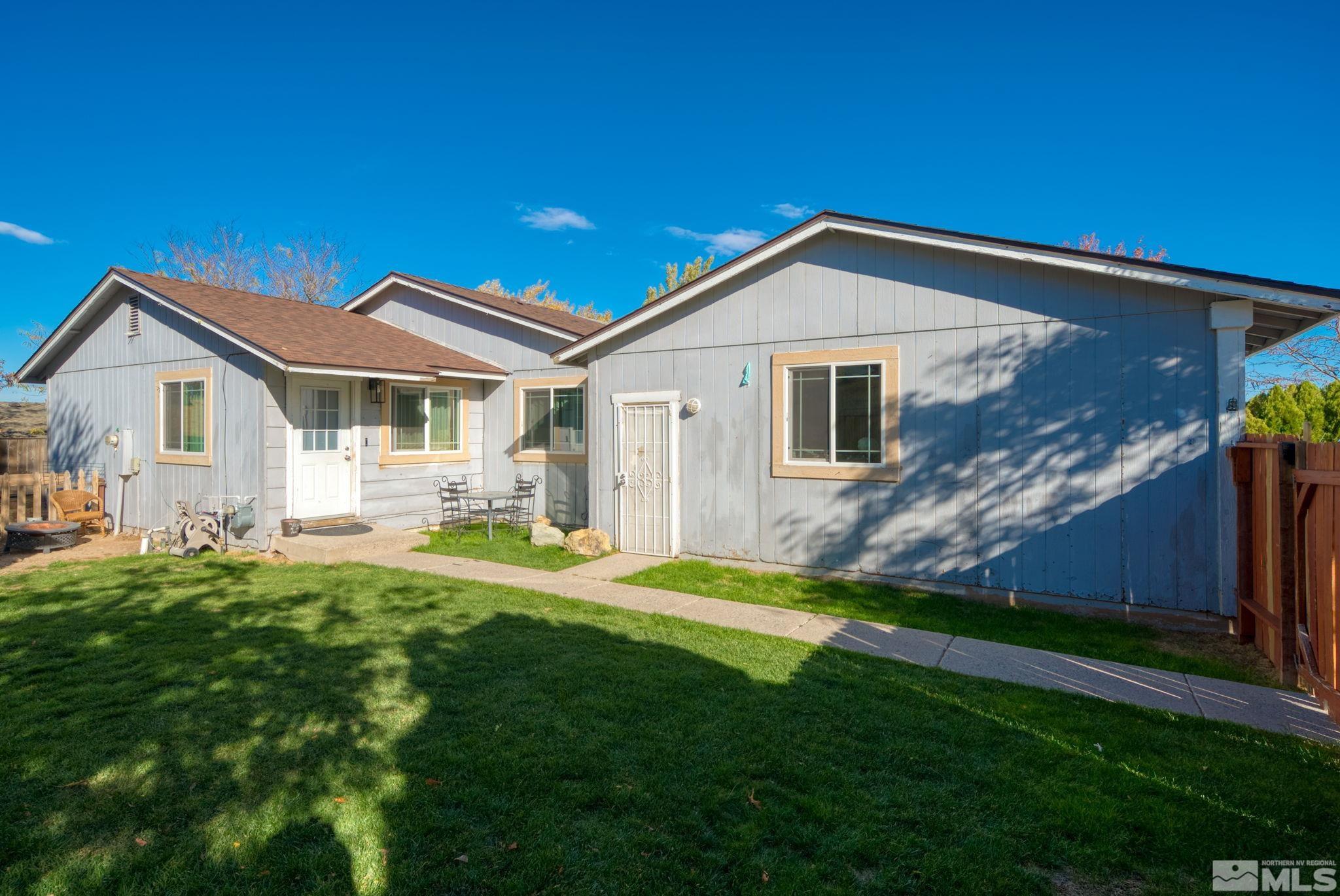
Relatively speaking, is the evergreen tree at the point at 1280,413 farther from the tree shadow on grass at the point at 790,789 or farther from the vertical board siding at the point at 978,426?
the tree shadow on grass at the point at 790,789

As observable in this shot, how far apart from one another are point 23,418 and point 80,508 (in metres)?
12.8

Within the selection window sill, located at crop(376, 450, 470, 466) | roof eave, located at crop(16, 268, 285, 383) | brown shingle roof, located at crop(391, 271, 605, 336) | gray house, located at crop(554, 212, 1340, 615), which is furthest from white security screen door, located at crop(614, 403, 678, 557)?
roof eave, located at crop(16, 268, 285, 383)

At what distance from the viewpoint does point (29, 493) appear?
36.8ft

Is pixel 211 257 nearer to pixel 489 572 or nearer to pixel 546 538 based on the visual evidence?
pixel 546 538

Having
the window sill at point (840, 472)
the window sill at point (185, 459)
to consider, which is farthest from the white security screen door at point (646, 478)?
the window sill at point (185, 459)

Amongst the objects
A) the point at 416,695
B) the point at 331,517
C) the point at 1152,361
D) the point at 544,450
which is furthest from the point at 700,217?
the point at 416,695

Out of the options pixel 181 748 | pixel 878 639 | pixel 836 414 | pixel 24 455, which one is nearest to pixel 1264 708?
pixel 878 639

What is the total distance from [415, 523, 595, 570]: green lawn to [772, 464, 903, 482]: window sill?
3091 mm

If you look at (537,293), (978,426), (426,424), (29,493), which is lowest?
(29,493)

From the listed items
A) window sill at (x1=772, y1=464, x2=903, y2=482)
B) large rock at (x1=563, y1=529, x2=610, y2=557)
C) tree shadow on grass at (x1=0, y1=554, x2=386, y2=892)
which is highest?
window sill at (x1=772, y1=464, x2=903, y2=482)

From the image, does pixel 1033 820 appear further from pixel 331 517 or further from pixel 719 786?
pixel 331 517

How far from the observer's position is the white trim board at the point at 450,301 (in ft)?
39.4

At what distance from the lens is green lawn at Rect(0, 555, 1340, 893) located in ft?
8.66

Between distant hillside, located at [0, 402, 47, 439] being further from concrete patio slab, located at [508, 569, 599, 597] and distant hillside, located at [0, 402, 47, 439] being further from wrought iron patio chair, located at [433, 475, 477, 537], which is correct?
concrete patio slab, located at [508, 569, 599, 597]
